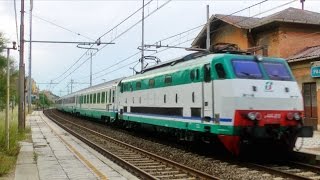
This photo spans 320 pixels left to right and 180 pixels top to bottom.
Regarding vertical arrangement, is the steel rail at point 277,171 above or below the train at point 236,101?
below

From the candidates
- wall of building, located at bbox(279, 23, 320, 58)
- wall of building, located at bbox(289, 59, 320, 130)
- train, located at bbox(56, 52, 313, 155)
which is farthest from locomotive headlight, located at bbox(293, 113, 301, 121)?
wall of building, located at bbox(279, 23, 320, 58)

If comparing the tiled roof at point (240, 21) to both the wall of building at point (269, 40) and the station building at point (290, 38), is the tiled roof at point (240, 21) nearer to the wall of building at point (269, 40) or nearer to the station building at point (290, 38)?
the station building at point (290, 38)

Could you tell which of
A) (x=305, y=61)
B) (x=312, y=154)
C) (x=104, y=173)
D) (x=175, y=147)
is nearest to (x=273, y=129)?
(x=312, y=154)

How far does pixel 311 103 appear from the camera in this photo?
2461cm

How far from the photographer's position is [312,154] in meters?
12.6

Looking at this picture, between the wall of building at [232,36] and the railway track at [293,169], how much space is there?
67.7ft

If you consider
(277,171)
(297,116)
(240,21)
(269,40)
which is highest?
(240,21)

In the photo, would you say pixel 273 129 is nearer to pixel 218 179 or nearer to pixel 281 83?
pixel 281 83

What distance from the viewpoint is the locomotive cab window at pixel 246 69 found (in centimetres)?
1268

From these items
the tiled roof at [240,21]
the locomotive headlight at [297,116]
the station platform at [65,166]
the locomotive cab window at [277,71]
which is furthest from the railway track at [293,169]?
the tiled roof at [240,21]

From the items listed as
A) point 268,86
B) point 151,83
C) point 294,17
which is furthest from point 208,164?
point 294,17

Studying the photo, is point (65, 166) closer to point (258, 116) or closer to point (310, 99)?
point (258, 116)

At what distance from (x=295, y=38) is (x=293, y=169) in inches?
772

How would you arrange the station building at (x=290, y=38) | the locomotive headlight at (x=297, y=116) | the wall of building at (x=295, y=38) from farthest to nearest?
the wall of building at (x=295, y=38)
the station building at (x=290, y=38)
the locomotive headlight at (x=297, y=116)
